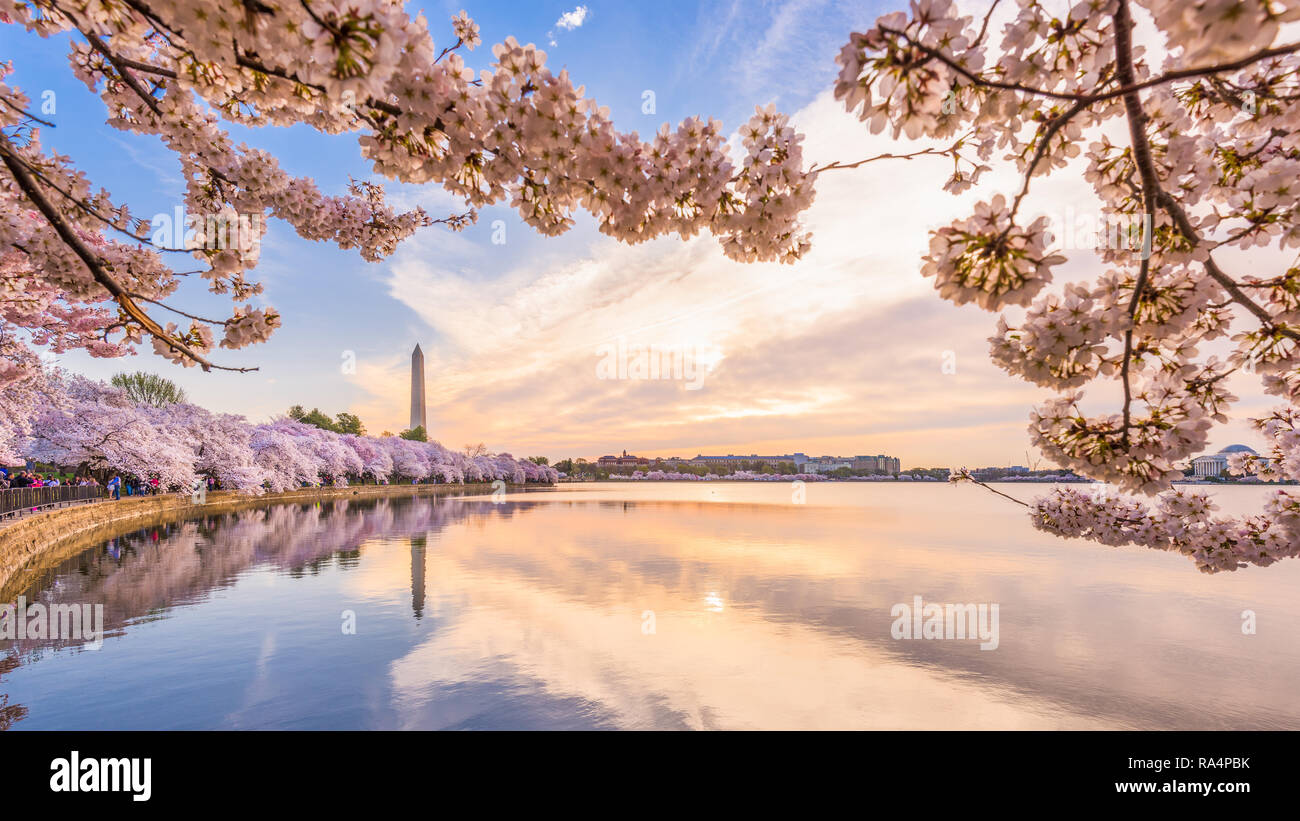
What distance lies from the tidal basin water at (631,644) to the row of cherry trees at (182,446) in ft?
42.9

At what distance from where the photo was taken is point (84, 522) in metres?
24.9

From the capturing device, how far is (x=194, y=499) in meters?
41.5

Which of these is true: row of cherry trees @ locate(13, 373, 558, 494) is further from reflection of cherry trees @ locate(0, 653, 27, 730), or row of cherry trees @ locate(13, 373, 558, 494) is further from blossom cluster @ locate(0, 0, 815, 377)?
blossom cluster @ locate(0, 0, 815, 377)

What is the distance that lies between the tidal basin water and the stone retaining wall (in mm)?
1006

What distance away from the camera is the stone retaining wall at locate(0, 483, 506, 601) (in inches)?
645

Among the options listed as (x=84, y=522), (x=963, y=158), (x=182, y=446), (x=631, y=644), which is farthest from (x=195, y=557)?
(x=963, y=158)

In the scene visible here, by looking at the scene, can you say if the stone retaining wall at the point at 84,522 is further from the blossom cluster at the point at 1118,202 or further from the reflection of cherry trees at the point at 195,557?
the blossom cluster at the point at 1118,202

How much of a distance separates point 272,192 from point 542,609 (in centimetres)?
1209

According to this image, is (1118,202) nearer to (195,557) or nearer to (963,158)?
(963,158)

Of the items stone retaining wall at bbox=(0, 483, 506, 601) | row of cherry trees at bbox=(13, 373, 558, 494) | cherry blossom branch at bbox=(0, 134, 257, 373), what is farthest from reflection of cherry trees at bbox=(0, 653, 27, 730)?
row of cherry trees at bbox=(13, 373, 558, 494)

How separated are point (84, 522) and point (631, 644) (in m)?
28.8

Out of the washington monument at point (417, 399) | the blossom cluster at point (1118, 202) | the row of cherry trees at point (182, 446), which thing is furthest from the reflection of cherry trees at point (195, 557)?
the washington monument at point (417, 399)

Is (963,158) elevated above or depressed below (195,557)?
above
